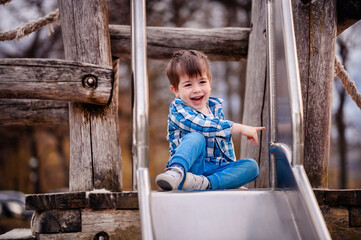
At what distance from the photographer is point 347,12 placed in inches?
91.5

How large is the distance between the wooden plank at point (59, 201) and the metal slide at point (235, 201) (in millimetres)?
311

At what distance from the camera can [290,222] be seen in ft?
4.72

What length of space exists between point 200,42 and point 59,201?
1642mm

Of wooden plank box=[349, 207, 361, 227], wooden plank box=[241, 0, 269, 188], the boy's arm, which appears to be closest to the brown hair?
the boy's arm

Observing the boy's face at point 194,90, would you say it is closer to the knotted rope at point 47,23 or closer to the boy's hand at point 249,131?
the boy's hand at point 249,131

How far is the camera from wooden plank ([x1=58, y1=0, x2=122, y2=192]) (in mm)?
2322

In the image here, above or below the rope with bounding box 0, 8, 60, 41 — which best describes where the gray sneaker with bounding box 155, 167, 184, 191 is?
below

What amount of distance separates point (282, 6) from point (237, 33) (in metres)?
1.35

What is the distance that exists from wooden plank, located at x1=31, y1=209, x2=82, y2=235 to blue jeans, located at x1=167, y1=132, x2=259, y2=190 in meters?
0.50

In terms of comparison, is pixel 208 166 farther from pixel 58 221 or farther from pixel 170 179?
pixel 58 221

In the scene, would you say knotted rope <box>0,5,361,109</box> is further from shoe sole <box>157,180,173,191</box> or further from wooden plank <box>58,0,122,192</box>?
shoe sole <box>157,180,173,191</box>

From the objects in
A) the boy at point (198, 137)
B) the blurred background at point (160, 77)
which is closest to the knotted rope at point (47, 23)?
the boy at point (198, 137)

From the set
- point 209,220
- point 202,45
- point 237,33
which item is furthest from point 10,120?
point 209,220

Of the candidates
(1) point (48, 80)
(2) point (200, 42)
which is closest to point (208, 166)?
(1) point (48, 80)
